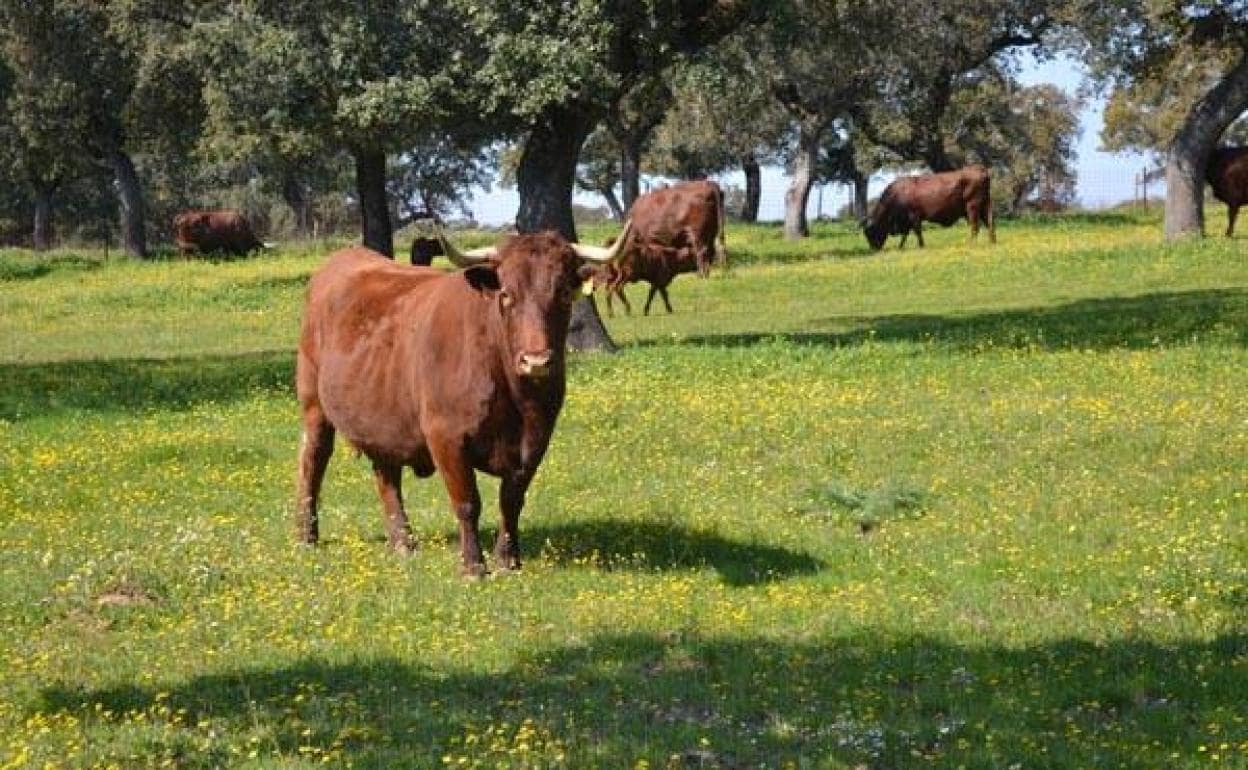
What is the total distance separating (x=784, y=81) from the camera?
56.7 metres

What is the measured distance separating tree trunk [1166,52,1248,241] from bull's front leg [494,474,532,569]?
2981cm

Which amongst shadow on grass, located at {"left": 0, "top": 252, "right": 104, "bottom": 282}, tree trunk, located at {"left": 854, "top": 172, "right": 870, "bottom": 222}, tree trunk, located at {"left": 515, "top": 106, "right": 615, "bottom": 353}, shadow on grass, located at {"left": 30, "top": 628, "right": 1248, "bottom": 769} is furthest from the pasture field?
tree trunk, located at {"left": 854, "top": 172, "right": 870, "bottom": 222}

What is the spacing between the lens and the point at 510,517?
1169 centimetres

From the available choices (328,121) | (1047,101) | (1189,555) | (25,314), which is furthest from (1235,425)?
(1047,101)

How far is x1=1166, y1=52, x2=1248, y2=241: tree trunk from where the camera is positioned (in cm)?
3853

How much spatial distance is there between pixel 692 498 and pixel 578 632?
441 centimetres

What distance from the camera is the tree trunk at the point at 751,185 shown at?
89.1m

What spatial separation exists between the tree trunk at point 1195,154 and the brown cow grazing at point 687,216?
10.5m

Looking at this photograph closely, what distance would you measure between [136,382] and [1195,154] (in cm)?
2526

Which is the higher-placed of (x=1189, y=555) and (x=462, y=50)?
(x=462, y=50)

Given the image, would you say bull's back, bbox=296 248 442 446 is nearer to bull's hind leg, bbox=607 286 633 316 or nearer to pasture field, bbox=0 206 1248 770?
pasture field, bbox=0 206 1248 770

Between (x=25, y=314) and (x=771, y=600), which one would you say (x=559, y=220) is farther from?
(x=25, y=314)

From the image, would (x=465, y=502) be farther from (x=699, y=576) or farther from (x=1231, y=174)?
(x=1231, y=174)

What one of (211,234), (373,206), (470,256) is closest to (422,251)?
(373,206)
